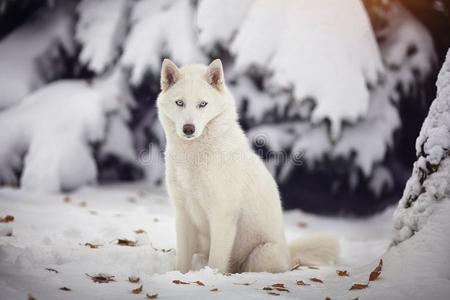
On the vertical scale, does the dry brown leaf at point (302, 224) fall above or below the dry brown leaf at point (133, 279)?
below

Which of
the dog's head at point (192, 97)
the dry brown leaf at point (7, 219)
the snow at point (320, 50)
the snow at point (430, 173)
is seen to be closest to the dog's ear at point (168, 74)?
the dog's head at point (192, 97)

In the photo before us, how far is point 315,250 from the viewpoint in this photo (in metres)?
4.00

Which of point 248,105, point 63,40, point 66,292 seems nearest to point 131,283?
point 66,292

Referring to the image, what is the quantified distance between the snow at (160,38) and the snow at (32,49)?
1.42 m

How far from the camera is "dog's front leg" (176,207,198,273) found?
11.4 feet

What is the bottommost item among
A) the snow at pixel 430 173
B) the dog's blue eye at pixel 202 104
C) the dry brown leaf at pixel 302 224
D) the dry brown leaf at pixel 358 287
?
the dry brown leaf at pixel 302 224

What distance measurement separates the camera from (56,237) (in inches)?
147

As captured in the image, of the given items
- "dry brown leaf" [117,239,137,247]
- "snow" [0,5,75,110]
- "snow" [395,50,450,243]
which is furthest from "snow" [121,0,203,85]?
"snow" [395,50,450,243]

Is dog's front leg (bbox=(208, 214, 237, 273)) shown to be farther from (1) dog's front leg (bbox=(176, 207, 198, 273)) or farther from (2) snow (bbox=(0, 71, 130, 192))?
(2) snow (bbox=(0, 71, 130, 192))

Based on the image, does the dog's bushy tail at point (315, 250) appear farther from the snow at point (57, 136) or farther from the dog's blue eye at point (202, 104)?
the snow at point (57, 136)

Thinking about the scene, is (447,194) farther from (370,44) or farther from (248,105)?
(248,105)

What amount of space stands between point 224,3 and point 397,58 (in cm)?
228

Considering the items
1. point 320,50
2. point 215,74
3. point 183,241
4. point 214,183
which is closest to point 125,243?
point 183,241

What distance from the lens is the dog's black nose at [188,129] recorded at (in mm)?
3128
